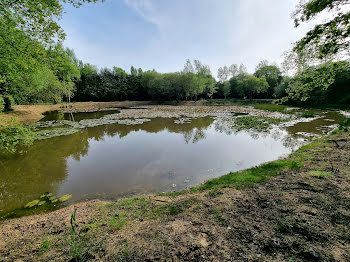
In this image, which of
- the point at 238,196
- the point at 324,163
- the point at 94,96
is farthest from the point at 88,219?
the point at 94,96

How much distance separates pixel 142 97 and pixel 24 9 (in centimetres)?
6079

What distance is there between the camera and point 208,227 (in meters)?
3.22

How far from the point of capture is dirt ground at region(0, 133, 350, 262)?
2.56 m

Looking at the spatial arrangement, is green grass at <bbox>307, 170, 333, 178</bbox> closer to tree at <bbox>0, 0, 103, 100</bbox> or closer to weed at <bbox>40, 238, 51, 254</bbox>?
weed at <bbox>40, 238, 51, 254</bbox>

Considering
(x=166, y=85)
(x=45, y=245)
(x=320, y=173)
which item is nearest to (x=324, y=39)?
(x=320, y=173)

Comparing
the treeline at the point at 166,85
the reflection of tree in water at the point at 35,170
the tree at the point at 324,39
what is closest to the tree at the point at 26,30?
the reflection of tree in water at the point at 35,170

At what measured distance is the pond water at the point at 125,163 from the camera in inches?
249

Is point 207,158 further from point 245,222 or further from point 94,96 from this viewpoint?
point 94,96

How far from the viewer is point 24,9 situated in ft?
16.7

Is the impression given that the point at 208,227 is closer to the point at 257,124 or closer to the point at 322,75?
the point at 322,75

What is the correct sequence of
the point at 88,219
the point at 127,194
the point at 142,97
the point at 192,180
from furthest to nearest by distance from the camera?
the point at 142,97 → the point at 192,180 → the point at 127,194 → the point at 88,219

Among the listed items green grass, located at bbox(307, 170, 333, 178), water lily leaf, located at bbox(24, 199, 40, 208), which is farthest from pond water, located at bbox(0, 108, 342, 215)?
green grass, located at bbox(307, 170, 333, 178)

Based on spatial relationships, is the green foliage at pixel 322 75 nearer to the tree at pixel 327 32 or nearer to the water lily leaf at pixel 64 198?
the tree at pixel 327 32

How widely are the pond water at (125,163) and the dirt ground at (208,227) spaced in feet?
5.14
